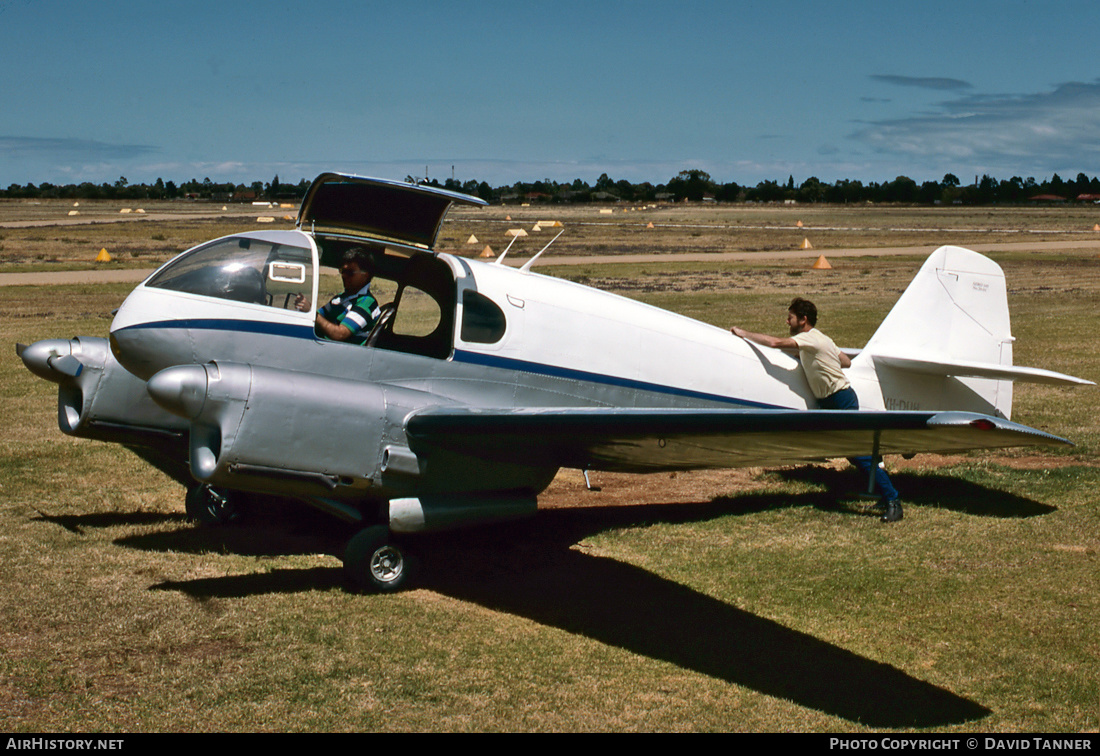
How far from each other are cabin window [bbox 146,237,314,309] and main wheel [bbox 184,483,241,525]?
2.60 metres

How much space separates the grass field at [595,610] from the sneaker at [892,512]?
131mm

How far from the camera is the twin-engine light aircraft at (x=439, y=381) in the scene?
6.60 m

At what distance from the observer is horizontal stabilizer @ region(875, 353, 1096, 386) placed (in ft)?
27.9

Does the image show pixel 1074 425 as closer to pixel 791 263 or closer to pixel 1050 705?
pixel 1050 705

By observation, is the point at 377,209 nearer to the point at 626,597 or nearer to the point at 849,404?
the point at 626,597

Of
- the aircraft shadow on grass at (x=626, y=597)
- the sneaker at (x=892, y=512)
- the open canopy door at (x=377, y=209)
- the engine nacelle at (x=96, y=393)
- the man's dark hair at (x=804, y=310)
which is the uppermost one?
the open canopy door at (x=377, y=209)

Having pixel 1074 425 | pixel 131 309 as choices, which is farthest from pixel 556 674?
pixel 1074 425

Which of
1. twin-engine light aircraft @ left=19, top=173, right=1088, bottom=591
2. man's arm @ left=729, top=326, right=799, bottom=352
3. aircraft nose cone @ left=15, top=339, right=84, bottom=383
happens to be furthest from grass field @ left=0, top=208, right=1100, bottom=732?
man's arm @ left=729, top=326, right=799, bottom=352

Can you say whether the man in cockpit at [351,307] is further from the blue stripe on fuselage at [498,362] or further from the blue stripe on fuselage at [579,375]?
the blue stripe on fuselage at [579,375]

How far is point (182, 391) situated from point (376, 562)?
6.93 ft

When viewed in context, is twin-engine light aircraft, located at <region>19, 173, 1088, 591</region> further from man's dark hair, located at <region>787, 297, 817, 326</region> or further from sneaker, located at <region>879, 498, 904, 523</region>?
sneaker, located at <region>879, 498, 904, 523</region>

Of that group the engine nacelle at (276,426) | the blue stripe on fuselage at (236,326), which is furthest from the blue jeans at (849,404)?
the blue stripe on fuselage at (236,326)

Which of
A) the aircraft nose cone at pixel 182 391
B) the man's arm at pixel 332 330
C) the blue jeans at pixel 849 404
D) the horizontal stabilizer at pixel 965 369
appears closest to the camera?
the aircraft nose cone at pixel 182 391

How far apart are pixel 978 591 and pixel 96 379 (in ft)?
26.0
